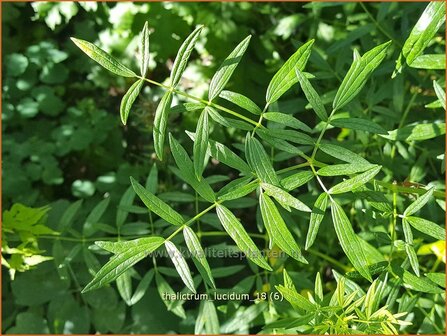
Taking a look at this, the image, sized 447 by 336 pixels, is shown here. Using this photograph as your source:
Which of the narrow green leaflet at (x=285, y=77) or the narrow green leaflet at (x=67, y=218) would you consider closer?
the narrow green leaflet at (x=285, y=77)

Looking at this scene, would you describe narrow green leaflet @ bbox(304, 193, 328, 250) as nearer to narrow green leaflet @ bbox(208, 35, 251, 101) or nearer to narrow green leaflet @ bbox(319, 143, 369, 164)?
narrow green leaflet @ bbox(319, 143, 369, 164)

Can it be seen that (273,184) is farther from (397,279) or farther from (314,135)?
(314,135)

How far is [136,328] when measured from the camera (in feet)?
5.41

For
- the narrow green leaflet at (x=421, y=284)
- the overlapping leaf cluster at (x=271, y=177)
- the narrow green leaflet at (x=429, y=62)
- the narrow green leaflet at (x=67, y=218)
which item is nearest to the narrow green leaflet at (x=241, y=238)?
the overlapping leaf cluster at (x=271, y=177)

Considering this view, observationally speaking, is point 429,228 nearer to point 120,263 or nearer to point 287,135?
point 287,135

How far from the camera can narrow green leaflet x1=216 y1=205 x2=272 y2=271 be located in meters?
0.95

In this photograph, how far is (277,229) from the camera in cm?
96

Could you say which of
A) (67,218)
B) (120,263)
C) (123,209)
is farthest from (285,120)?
(67,218)

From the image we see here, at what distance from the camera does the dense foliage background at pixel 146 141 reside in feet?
4.80

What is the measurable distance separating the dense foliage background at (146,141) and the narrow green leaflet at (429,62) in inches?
11.2

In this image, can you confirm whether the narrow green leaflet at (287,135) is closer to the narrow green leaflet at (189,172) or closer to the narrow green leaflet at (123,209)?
the narrow green leaflet at (189,172)

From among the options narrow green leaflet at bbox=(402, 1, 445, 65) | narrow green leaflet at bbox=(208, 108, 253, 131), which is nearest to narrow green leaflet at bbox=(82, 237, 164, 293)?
narrow green leaflet at bbox=(208, 108, 253, 131)

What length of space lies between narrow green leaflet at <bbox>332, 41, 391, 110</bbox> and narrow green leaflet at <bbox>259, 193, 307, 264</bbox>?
23 cm

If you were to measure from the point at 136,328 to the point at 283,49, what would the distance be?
101 centimetres
